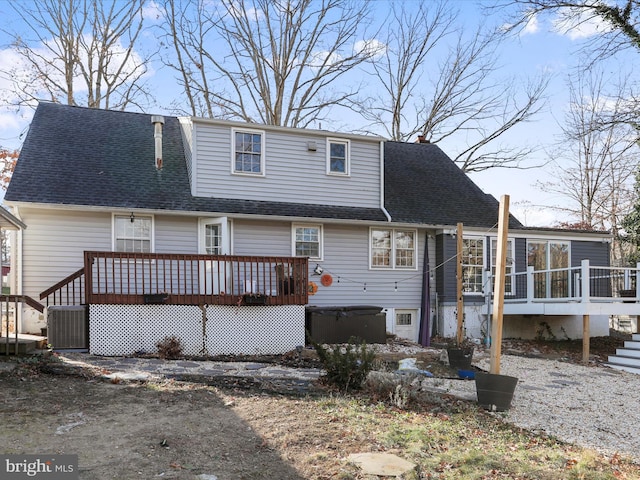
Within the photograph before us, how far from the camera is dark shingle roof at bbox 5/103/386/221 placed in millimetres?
11516

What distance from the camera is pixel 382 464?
4660 millimetres

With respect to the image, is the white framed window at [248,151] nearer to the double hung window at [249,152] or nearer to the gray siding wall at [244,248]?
the double hung window at [249,152]

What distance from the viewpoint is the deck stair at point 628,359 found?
38.5ft

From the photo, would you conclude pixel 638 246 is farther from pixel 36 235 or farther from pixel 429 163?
pixel 36 235

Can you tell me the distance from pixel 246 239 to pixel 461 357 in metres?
5.71

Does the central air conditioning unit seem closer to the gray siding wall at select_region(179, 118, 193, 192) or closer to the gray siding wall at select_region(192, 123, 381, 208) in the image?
the gray siding wall at select_region(192, 123, 381, 208)

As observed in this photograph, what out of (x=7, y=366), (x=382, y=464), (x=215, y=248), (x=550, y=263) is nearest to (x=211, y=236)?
(x=215, y=248)

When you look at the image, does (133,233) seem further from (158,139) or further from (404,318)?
(404,318)

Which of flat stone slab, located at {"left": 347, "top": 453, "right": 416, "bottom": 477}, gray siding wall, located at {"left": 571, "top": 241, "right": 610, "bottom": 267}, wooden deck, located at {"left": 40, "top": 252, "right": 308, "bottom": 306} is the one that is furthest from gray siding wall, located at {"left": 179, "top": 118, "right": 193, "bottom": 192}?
gray siding wall, located at {"left": 571, "top": 241, "right": 610, "bottom": 267}

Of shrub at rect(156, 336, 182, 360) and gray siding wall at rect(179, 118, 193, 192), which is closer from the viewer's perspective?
shrub at rect(156, 336, 182, 360)

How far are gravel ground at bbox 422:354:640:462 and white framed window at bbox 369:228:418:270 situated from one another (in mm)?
3480

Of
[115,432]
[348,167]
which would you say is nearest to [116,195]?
[348,167]

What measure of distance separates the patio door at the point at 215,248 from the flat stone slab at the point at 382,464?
6.55 m
